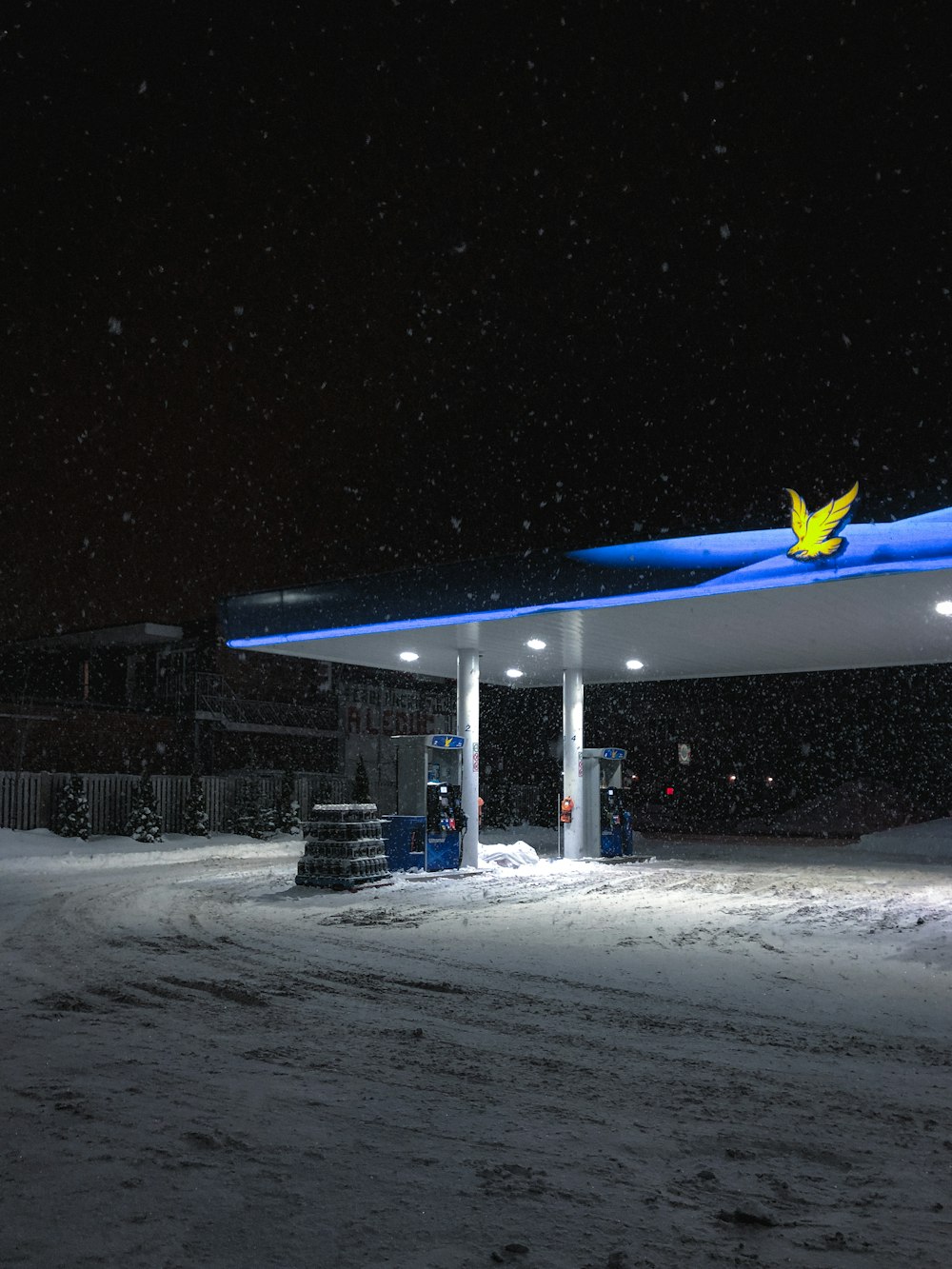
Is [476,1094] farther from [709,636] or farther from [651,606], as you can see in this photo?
[709,636]

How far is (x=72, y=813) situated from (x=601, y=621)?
1479 centimetres

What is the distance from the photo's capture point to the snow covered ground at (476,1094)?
3.76 metres

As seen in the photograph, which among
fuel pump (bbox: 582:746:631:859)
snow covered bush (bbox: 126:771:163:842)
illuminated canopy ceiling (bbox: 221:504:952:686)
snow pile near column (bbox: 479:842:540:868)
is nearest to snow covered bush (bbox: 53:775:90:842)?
snow covered bush (bbox: 126:771:163:842)

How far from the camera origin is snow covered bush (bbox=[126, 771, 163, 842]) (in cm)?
2619

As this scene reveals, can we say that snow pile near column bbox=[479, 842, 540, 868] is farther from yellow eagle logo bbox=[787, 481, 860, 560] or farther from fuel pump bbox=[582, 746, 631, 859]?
yellow eagle logo bbox=[787, 481, 860, 560]

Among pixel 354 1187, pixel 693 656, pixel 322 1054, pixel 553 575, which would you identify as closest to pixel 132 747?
pixel 693 656

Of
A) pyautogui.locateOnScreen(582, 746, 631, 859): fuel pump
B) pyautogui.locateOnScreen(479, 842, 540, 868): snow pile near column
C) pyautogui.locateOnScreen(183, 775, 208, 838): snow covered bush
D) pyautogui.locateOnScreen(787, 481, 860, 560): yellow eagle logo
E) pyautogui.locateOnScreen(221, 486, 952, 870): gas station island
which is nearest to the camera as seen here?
pyautogui.locateOnScreen(787, 481, 860, 560): yellow eagle logo

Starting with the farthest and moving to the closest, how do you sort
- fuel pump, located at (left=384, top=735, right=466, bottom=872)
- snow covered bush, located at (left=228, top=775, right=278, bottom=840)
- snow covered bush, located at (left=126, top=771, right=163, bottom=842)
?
snow covered bush, located at (left=228, top=775, right=278, bottom=840)
snow covered bush, located at (left=126, top=771, right=163, bottom=842)
fuel pump, located at (left=384, top=735, right=466, bottom=872)

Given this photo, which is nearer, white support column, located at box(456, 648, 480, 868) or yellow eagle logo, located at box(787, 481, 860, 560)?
yellow eagle logo, located at box(787, 481, 860, 560)

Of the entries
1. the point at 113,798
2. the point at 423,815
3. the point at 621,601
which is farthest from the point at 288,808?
the point at 621,601

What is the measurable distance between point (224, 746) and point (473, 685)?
18.8 metres

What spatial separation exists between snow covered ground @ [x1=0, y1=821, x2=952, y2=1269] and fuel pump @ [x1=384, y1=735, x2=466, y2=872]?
23.9ft

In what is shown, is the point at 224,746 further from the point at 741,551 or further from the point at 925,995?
the point at 925,995

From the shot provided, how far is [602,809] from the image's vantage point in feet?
81.4
